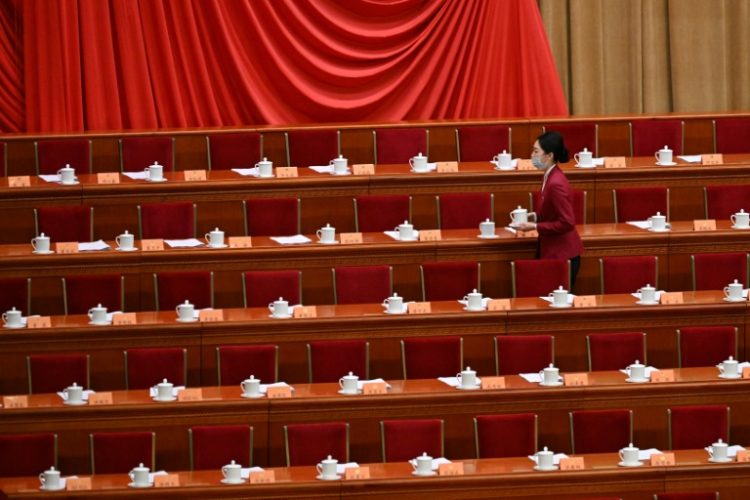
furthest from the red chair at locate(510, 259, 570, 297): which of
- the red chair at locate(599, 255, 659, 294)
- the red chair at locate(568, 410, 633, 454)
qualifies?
the red chair at locate(568, 410, 633, 454)

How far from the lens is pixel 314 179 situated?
3.94m

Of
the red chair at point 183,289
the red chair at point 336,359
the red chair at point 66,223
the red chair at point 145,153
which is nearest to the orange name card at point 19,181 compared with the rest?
the red chair at point 66,223

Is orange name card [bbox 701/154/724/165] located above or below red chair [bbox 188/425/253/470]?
above

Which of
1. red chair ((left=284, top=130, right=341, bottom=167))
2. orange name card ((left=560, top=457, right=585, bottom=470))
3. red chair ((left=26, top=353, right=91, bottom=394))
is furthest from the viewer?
red chair ((left=284, top=130, right=341, bottom=167))

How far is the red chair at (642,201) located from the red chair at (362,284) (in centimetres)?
67

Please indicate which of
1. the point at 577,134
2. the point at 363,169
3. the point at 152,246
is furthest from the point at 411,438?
the point at 577,134

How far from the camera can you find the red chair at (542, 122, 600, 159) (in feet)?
13.7

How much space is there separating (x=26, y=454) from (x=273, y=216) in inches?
39.4

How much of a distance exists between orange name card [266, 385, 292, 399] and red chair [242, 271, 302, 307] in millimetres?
370

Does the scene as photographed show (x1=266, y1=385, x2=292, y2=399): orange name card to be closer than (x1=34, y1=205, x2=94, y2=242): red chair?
Yes

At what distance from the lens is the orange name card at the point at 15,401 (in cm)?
328

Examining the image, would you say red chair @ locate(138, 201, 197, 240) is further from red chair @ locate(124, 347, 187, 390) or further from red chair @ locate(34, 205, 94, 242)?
red chair @ locate(124, 347, 187, 390)

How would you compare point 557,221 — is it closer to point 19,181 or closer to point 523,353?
point 523,353

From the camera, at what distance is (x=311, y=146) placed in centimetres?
414
